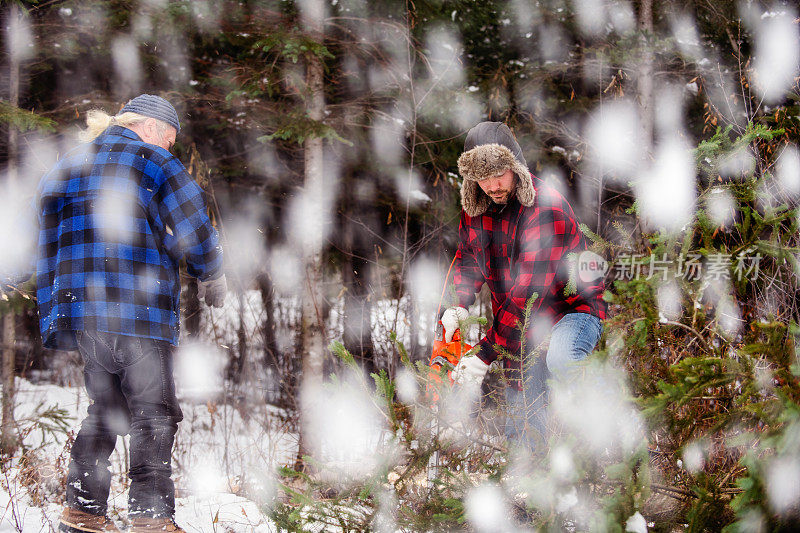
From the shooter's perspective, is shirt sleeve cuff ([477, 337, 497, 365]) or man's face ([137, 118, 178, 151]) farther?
shirt sleeve cuff ([477, 337, 497, 365])

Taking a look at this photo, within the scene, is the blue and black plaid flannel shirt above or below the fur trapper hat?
below

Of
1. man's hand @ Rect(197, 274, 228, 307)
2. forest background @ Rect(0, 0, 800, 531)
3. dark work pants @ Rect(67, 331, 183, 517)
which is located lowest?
dark work pants @ Rect(67, 331, 183, 517)

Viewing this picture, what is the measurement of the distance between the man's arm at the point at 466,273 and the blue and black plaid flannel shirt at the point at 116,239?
146 cm

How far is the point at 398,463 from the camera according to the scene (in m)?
2.20

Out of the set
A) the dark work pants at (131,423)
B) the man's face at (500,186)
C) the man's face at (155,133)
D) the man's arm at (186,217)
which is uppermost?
the man's face at (155,133)

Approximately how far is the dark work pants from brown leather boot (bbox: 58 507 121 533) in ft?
0.09

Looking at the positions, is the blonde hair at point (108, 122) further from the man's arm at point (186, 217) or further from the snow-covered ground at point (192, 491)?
the snow-covered ground at point (192, 491)

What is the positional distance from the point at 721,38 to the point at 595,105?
5.85 ft

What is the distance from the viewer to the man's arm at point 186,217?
8.82 feet

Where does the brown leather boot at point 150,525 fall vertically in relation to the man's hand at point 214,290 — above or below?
below

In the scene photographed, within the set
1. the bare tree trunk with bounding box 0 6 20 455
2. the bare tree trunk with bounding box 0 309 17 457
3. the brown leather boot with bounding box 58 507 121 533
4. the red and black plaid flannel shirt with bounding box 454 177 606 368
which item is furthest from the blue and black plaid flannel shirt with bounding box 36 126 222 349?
the bare tree trunk with bounding box 0 6 20 455

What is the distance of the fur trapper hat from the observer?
2988 mm

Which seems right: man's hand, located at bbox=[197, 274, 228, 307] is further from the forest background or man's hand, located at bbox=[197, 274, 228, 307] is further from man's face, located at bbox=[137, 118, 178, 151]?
the forest background

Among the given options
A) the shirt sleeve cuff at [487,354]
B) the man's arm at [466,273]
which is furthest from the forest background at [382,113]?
the man's arm at [466,273]
